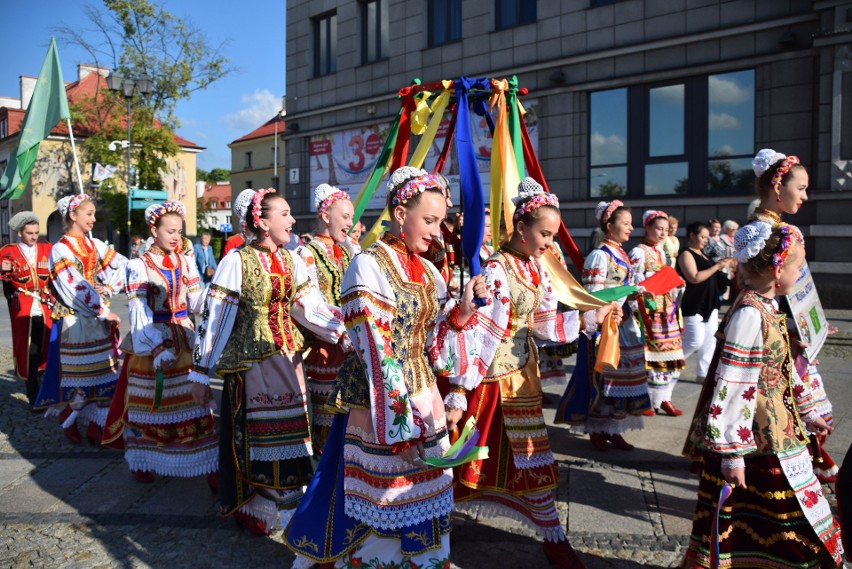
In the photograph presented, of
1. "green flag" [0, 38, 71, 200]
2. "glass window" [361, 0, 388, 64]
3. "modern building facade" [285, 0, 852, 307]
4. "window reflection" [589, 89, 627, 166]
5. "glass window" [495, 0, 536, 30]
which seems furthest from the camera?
"glass window" [361, 0, 388, 64]

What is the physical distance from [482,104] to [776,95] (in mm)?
10861

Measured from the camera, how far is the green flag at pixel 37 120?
359 inches

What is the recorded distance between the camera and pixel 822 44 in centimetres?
1252

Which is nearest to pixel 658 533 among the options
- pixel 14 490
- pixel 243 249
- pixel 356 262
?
pixel 356 262

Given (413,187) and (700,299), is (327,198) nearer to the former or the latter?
(413,187)

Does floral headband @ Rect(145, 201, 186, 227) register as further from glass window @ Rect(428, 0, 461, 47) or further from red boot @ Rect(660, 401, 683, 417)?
glass window @ Rect(428, 0, 461, 47)

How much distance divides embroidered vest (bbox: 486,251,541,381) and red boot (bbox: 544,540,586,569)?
84cm

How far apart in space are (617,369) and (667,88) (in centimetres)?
1119

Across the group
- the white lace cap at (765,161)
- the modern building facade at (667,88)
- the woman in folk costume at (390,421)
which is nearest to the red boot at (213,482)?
the woman in folk costume at (390,421)

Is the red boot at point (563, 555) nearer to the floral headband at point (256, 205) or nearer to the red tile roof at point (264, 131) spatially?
the floral headband at point (256, 205)

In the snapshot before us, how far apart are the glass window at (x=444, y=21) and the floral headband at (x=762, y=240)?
16572 mm

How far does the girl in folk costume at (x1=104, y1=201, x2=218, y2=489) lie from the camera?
4742 mm

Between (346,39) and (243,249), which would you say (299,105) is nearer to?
(346,39)

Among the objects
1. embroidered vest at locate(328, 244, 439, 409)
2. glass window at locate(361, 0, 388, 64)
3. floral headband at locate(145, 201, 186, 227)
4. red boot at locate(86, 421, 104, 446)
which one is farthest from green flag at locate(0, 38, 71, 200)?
glass window at locate(361, 0, 388, 64)
